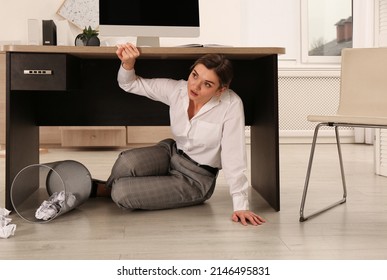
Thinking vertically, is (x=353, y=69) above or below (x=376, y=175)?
above

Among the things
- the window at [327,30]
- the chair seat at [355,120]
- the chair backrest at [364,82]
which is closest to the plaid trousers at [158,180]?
the chair seat at [355,120]

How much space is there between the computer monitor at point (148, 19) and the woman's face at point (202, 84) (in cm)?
50

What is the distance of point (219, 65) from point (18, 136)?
0.91 meters

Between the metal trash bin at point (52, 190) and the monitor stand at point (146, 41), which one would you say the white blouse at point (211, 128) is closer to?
the monitor stand at point (146, 41)

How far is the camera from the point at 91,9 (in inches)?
189

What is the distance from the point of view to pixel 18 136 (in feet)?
7.14

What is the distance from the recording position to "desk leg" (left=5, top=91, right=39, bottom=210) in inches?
80.7

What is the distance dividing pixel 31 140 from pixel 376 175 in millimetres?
1991

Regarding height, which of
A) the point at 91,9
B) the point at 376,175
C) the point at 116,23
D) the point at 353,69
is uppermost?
the point at 91,9

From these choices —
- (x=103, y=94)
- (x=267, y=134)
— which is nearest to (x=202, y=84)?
(x=267, y=134)

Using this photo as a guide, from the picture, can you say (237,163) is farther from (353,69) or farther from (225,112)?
(353,69)

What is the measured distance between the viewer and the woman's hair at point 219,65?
1.94 meters

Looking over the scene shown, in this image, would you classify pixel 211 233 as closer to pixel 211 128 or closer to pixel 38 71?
pixel 211 128

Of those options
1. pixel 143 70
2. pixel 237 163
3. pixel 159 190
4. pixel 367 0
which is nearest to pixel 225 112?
pixel 237 163
